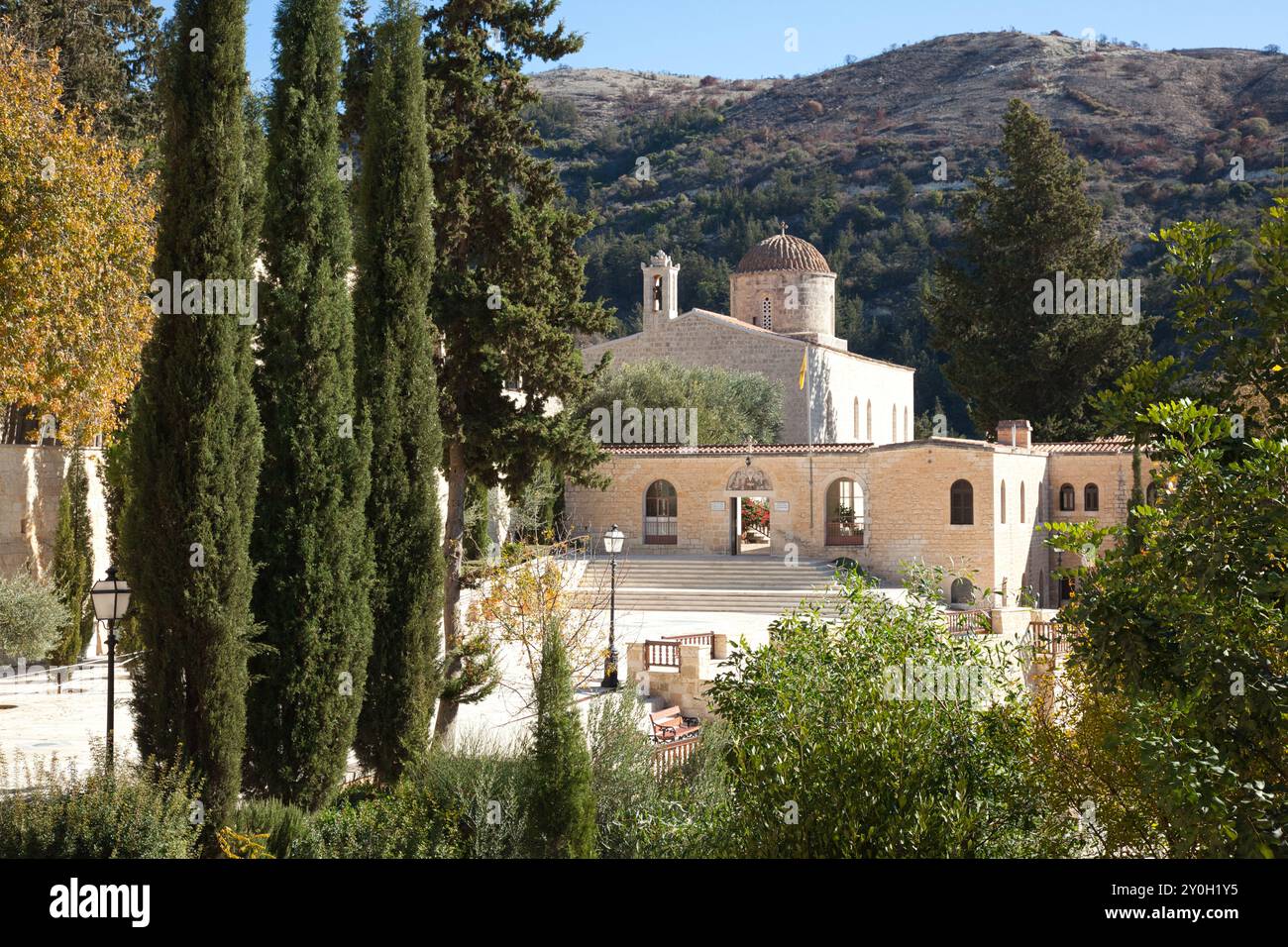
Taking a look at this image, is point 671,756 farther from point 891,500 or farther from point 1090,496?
point 1090,496

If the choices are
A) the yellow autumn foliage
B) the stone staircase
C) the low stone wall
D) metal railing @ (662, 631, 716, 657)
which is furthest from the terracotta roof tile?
the yellow autumn foliage

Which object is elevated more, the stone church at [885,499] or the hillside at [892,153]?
the hillside at [892,153]

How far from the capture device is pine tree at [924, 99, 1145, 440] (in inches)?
1487

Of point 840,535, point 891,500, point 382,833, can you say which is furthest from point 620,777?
point 840,535

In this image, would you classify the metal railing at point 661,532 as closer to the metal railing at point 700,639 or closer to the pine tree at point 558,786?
the metal railing at point 700,639

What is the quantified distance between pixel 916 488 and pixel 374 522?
914 inches

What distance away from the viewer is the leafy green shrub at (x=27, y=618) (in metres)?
15.5

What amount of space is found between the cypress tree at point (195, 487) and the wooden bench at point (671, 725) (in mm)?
5346

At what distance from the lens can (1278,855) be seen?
502 centimetres

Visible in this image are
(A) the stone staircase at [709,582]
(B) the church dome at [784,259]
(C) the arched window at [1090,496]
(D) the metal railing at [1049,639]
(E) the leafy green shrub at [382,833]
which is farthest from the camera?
(B) the church dome at [784,259]

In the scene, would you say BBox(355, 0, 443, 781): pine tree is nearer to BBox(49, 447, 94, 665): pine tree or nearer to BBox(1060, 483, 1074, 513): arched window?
BBox(49, 447, 94, 665): pine tree

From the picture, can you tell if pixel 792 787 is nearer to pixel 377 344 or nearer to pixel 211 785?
pixel 211 785

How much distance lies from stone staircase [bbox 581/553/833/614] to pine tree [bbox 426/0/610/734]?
11.1 m

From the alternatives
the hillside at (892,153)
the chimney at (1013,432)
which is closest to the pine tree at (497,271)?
the chimney at (1013,432)
